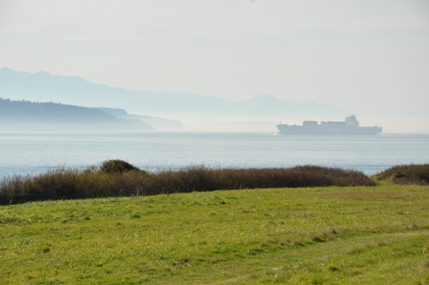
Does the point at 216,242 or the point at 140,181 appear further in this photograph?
the point at 140,181

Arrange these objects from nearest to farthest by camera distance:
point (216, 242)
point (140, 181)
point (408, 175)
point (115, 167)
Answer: point (216, 242) → point (140, 181) → point (115, 167) → point (408, 175)

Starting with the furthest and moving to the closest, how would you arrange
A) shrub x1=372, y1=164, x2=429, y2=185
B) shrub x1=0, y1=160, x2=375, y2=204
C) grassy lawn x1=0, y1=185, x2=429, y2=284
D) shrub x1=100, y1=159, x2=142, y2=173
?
1. shrub x1=372, y1=164, x2=429, y2=185
2. shrub x1=100, y1=159, x2=142, y2=173
3. shrub x1=0, y1=160, x2=375, y2=204
4. grassy lawn x1=0, y1=185, x2=429, y2=284

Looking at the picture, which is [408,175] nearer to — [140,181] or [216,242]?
[140,181]

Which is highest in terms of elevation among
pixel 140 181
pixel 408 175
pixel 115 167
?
pixel 115 167

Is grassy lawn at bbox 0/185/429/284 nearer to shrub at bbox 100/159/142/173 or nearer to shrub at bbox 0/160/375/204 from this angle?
shrub at bbox 0/160/375/204

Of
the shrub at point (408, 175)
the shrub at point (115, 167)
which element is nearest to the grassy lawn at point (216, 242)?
the shrub at point (115, 167)

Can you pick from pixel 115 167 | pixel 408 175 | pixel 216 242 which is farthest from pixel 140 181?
pixel 408 175

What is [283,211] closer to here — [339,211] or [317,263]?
[339,211]

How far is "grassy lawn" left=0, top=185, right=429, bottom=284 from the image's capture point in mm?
12727

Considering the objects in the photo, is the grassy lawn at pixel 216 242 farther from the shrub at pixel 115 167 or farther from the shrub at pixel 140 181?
the shrub at pixel 115 167

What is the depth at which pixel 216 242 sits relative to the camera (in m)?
16.1

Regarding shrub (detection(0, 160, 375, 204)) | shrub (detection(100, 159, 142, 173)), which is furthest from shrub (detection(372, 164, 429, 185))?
shrub (detection(100, 159, 142, 173))

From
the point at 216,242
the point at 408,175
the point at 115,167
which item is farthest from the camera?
the point at 408,175

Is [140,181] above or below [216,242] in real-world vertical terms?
above
